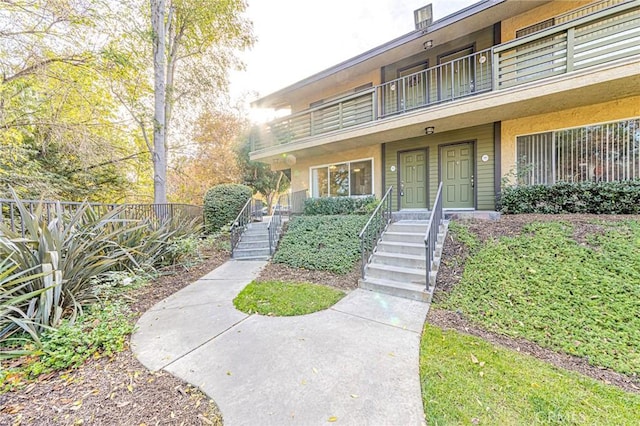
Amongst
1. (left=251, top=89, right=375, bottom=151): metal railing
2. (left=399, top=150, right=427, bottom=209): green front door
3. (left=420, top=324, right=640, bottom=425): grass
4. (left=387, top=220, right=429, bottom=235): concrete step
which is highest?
(left=251, top=89, right=375, bottom=151): metal railing

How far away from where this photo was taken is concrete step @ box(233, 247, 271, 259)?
7.91 meters

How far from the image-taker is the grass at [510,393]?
2.01 metres

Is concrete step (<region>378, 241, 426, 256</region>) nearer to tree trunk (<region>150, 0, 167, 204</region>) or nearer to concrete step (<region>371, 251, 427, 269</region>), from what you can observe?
concrete step (<region>371, 251, 427, 269</region>)

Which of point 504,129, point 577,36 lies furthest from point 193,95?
point 577,36

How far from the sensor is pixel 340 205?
9.25 metres

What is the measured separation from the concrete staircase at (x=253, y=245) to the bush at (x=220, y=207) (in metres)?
1.21

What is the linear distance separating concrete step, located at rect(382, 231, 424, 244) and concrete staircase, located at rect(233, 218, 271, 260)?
12.1 ft

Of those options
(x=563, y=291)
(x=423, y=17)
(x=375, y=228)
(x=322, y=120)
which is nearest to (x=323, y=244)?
(x=375, y=228)

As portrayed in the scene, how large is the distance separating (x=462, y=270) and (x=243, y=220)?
718 cm

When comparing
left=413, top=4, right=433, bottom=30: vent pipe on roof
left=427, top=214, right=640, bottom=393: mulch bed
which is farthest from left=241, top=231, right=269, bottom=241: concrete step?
left=413, top=4, right=433, bottom=30: vent pipe on roof

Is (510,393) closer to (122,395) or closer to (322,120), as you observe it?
(122,395)

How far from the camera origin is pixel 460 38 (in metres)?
7.80

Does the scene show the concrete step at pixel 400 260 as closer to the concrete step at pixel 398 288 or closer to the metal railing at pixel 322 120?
the concrete step at pixel 398 288

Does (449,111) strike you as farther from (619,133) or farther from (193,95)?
(193,95)
